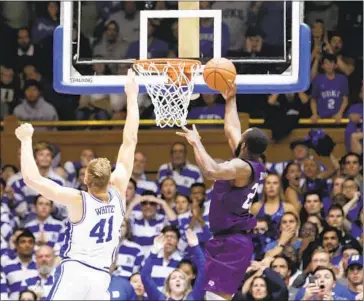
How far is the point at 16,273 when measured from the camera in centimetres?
1325

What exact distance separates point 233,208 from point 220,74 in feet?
3.42

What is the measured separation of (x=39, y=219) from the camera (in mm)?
13836

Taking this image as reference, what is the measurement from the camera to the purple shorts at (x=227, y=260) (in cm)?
959

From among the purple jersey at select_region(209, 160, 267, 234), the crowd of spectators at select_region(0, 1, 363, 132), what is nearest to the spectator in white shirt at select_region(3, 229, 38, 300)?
the crowd of spectators at select_region(0, 1, 363, 132)

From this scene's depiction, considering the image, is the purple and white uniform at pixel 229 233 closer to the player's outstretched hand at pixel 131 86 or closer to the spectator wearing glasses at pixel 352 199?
the player's outstretched hand at pixel 131 86

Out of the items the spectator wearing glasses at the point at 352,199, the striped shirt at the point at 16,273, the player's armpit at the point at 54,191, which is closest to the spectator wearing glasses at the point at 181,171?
the spectator wearing glasses at the point at 352,199

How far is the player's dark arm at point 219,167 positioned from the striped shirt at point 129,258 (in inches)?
166

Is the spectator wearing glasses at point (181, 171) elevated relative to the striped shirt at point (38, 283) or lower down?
elevated

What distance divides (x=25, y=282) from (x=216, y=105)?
3.56 metres

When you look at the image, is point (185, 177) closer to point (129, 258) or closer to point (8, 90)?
point (129, 258)

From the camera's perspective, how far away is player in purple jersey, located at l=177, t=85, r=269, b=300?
9.19 meters

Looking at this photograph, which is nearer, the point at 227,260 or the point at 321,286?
the point at 227,260

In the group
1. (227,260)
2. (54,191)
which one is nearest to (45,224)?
(227,260)

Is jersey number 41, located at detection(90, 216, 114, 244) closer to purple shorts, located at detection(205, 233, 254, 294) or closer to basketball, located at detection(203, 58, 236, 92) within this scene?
purple shorts, located at detection(205, 233, 254, 294)
